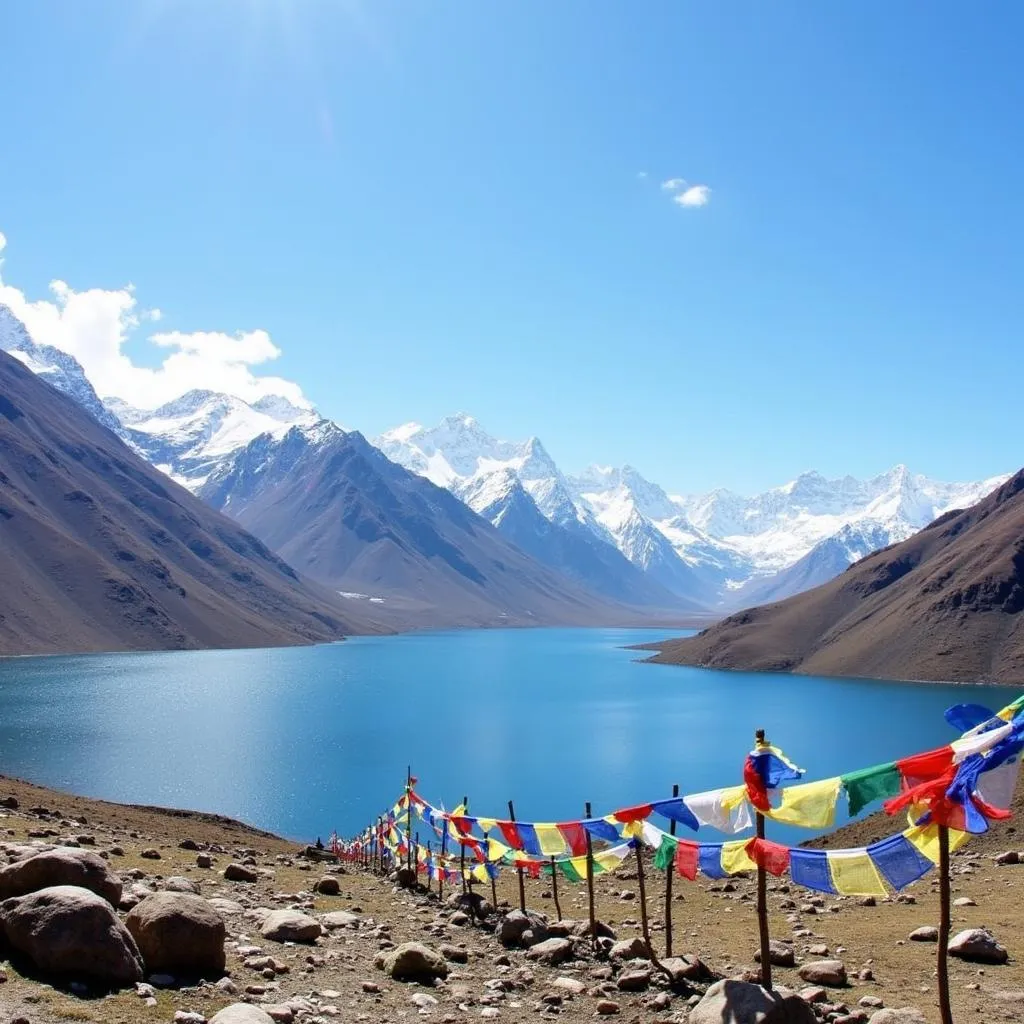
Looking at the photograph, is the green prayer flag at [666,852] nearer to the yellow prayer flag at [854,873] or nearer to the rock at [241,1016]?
the yellow prayer flag at [854,873]

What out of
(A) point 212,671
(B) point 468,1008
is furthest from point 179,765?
(A) point 212,671

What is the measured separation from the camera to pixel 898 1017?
37.2ft

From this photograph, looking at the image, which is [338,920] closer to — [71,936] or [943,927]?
[71,936]

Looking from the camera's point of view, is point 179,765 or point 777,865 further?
point 179,765

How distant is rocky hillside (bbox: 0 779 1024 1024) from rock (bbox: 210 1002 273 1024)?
24mm

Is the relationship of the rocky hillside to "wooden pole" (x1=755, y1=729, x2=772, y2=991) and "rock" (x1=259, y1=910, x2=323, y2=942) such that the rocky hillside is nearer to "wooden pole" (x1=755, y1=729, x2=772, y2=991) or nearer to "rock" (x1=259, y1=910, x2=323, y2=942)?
"rock" (x1=259, y1=910, x2=323, y2=942)

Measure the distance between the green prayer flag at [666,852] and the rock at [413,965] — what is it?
4.06m

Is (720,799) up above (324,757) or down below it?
above

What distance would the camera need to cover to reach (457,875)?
1124 inches

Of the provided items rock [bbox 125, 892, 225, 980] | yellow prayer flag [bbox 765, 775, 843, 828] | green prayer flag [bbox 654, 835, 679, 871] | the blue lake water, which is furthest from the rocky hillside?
the blue lake water

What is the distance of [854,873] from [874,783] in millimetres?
1393

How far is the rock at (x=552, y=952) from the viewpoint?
16578mm

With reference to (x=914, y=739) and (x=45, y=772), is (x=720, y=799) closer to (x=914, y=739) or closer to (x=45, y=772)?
(x=45, y=772)

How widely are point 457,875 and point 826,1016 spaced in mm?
18006
